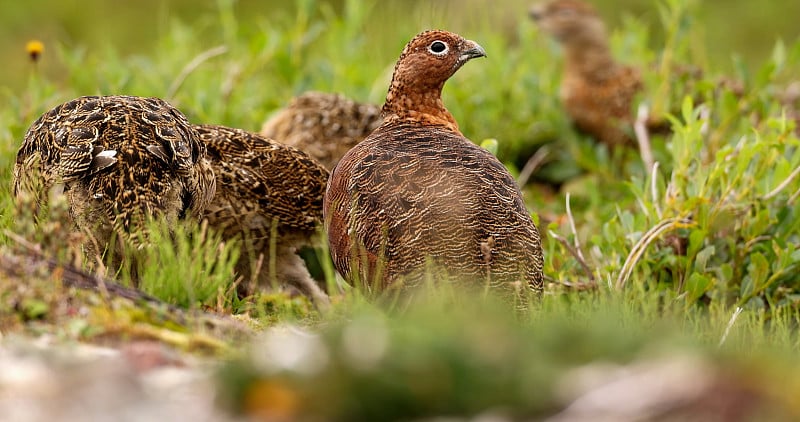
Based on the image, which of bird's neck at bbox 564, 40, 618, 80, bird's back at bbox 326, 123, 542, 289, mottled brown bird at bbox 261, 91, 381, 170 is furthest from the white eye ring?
bird's neck at bbox 564, 40, 618, 80

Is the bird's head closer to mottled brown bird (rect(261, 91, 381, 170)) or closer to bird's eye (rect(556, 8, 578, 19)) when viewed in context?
mottled brown bird (rect(261, 91, 381, 170))

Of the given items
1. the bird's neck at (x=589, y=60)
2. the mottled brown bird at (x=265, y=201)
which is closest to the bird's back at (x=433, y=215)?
the mottled brown bird at (x=265, y=201)

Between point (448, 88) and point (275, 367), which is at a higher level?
point (448, 88)

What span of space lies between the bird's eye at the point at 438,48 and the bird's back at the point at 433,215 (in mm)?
892

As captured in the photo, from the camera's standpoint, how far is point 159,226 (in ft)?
16.1

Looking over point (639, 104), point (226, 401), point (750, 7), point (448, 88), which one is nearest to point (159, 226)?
point (226, 401)

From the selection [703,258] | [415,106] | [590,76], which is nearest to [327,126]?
[415,106]

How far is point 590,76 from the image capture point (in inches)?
389

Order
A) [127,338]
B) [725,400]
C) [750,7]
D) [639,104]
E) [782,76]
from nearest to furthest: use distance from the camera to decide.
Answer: [725,400]
[127,338]
[639,104]
[782,76]
[750,7]

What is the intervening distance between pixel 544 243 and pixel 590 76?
9.79ft

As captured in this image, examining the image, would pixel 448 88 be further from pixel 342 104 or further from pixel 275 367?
pixel 275 367

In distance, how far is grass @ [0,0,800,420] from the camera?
274cm

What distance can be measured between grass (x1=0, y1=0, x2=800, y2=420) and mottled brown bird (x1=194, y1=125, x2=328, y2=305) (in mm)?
246

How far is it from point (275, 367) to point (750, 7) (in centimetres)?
1367
